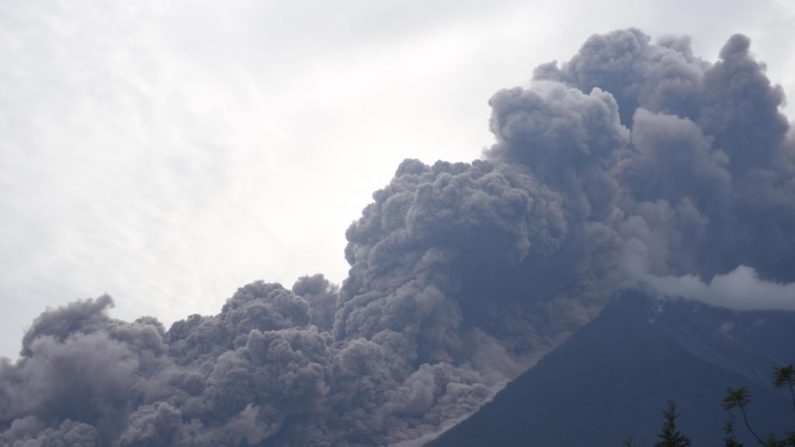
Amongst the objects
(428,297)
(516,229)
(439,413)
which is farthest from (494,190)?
(439,413)

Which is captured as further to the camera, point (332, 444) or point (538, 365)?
point (538, 365)

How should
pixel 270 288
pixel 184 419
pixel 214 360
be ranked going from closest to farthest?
1. pixel 184 419
2. pixel 214 360
3. pixel 270 288

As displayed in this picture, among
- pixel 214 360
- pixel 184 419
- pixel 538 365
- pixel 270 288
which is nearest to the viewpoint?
pixel 184 419

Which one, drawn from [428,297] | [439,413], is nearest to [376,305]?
[428,297]

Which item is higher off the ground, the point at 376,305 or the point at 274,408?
the point at 376,305

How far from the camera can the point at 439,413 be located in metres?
59.0

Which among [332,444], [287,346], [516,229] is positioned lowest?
[332,444]

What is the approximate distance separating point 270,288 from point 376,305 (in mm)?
7092

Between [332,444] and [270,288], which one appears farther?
[270,288]

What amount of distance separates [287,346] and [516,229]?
58.6 feet

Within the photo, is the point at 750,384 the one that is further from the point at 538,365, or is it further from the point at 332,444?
the point at 332,444

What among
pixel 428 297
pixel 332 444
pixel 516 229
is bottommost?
pixel 332 444

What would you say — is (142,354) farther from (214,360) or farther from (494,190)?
(494,190)

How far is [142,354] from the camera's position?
56.8 m
